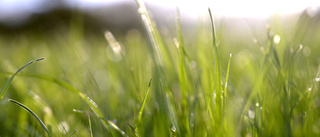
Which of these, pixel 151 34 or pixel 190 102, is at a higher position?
pixel 151 34

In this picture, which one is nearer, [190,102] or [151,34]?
[151,34]

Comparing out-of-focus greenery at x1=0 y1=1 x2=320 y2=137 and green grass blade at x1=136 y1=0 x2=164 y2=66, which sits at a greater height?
green grass blade at x1=136 y1=0 x2=164 y2=66

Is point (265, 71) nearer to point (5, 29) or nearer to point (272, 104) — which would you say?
point (272, 104)

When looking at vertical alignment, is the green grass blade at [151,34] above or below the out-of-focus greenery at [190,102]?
above

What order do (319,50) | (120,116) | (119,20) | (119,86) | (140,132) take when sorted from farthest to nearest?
1. (119,20)
2. (319,50)
3. (119,86)
4. (120,116)
5. (140,132)

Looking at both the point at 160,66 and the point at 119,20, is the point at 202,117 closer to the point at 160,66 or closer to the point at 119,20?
the point at 160,66

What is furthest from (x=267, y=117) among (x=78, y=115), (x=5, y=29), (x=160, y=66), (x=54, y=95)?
(x=5, y=29)

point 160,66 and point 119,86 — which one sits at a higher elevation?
point 160,66

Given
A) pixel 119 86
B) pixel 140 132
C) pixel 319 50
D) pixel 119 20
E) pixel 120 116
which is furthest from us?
pixel 119 20

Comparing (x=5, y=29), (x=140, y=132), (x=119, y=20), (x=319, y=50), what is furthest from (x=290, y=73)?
(x=5, y=29)

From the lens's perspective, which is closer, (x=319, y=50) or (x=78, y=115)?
(x=78, y=115)
